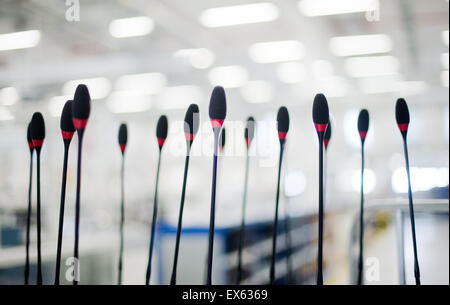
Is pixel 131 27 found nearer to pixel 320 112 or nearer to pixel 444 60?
pixel 320 112

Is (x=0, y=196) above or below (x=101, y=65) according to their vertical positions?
below

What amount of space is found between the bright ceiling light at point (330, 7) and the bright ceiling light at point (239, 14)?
250mm

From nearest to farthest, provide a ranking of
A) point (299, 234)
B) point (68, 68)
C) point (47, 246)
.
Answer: point (47, 246), point (299, 234), point (68, 68)

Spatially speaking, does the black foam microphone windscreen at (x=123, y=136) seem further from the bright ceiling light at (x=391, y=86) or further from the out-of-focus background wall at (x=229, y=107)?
the bright ceiling light at (x=391, y=86)

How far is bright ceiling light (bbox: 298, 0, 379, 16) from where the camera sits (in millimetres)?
3395

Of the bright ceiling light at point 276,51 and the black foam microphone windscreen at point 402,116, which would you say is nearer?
the black foam microphone windscreen at point 402,116

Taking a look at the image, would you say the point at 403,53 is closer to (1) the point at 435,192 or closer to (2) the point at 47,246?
(1) the point at 435,192

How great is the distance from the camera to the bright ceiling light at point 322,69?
539 cm

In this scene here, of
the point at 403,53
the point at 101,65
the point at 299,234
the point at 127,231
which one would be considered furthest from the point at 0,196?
the point at 403,53

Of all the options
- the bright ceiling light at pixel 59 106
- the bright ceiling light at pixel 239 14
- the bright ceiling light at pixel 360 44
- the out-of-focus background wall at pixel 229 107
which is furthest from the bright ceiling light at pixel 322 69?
the bright ceiling light at pixel 59 106

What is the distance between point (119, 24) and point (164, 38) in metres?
0.73

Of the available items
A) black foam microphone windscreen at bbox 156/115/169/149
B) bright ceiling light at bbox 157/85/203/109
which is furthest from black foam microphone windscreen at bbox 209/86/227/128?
bright ceiling light at bbox 157/85/203/109

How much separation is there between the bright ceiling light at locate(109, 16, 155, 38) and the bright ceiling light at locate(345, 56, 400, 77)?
2.55 meters

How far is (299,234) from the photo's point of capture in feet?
11.5
